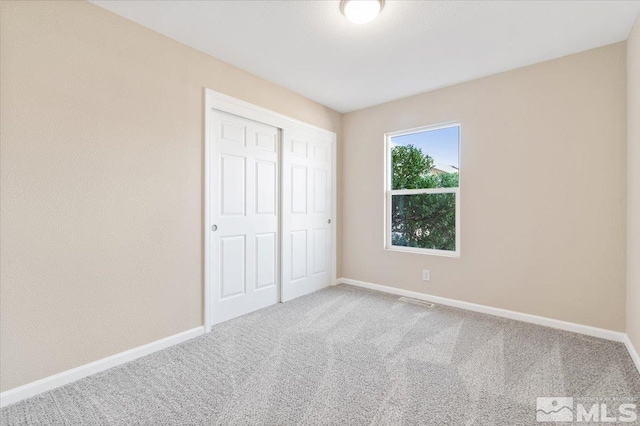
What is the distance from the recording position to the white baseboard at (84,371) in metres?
1.71

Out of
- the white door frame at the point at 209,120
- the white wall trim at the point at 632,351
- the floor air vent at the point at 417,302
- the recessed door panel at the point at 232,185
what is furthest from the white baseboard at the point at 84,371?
the white wall trim at the point at 632,351

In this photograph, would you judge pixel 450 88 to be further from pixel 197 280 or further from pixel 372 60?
pixel 197 280

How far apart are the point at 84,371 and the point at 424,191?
11.5 ft

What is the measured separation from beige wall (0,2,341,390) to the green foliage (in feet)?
7.84

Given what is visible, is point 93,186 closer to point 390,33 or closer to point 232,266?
point 232,266

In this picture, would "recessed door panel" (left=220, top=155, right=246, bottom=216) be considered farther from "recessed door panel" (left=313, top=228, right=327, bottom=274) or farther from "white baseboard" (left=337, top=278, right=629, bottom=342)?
"white baseboard" (left=337, top=278, right=629, bottom=342)

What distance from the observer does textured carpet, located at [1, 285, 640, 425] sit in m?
1.60

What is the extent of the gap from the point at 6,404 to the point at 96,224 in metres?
1.08

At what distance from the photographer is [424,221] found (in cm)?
362

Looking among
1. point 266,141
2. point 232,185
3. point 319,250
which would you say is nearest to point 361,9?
point 266,141

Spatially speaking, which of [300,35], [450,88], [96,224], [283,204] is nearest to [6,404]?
[96,224]

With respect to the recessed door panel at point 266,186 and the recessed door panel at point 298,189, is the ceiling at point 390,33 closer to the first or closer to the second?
the recessed door panel at point 266,186

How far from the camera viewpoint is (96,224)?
2.03 m

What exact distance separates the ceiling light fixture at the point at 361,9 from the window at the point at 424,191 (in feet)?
5.78
